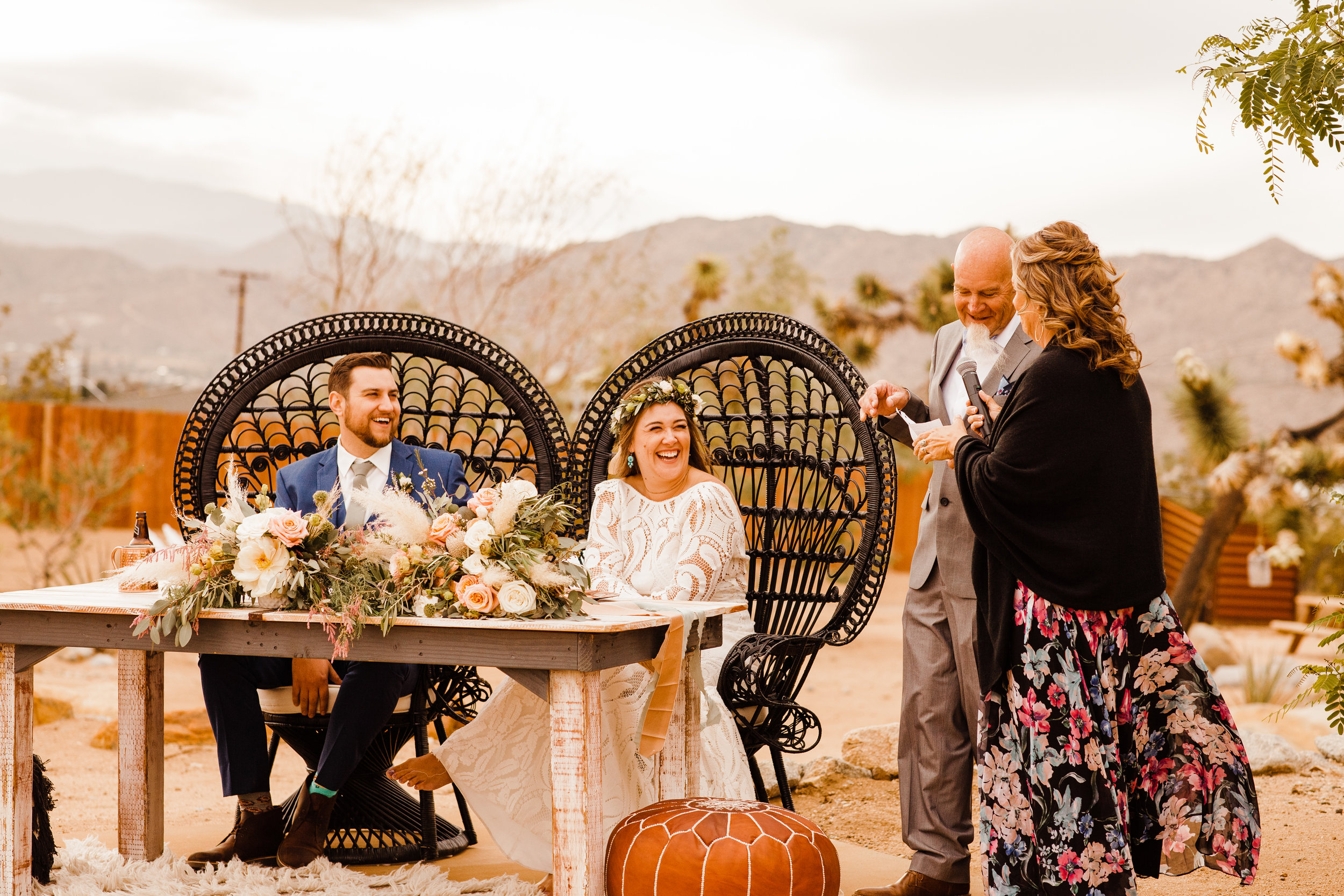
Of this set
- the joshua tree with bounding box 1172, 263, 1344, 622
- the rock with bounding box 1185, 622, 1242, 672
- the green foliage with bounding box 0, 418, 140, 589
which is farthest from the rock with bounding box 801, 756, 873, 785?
the rock with bounding box 1185, 622, 1242, 672

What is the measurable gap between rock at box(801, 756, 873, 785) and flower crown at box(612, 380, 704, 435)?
2.15m

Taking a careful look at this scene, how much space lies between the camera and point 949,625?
362 cm

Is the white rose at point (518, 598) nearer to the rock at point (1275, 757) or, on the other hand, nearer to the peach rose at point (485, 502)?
the peach rose at point (485, 502)

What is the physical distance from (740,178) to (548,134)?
25.1 metres

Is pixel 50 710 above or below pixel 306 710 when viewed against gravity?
below

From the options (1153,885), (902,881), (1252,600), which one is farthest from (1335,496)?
(1252,600)

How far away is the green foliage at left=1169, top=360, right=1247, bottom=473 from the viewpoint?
1102 centimetres

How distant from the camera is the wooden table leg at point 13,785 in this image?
3.30 meters

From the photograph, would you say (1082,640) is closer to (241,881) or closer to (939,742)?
(939,742)

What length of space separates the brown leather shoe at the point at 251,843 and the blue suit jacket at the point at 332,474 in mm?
1043

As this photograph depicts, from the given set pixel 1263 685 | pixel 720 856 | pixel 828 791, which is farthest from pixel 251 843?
pixel 1263 685

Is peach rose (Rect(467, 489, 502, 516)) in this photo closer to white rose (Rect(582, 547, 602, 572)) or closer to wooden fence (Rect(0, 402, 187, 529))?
white rose (Rect(582, 547, 602, 572))

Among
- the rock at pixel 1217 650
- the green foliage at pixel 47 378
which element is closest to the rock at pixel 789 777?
the rock at pixel 1217 650

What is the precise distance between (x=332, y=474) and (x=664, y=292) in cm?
3128
